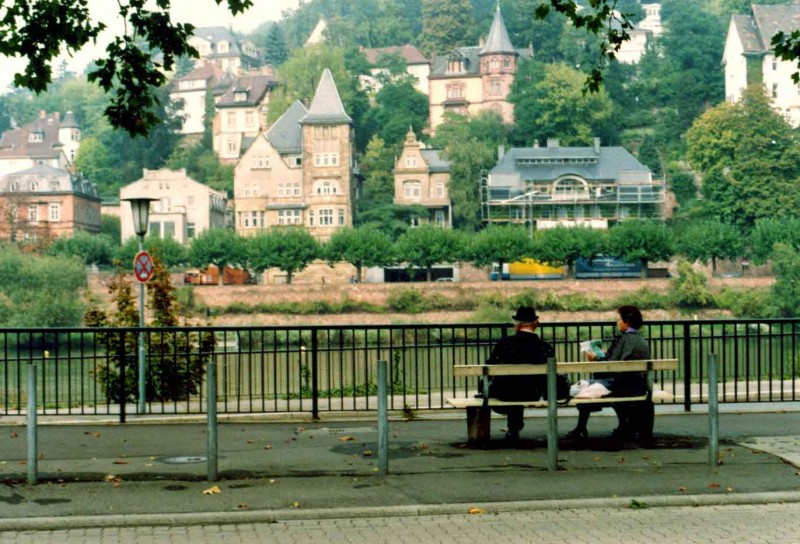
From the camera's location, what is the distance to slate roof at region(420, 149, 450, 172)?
11625cm

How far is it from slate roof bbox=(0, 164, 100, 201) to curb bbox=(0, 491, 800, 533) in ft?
363

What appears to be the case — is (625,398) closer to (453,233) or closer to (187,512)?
(187,512)

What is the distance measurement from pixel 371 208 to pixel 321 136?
783 cm

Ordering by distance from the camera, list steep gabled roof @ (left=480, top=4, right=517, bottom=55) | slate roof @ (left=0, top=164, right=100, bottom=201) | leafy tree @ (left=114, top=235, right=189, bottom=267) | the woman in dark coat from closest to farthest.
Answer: the woman in dark coat < leafy tree @ (left=114, top=235, right=189, bottom=267) < slate roof @ (left=0, top=164, right=100, bottom=201) < steep gabled roof @ (left=480, top=4, right=517, bottom=55)

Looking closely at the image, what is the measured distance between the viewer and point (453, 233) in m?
99.0

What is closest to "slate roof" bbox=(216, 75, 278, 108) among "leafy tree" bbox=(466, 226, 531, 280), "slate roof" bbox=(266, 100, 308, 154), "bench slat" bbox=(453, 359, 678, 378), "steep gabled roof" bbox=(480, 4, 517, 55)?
"slate roof" bbox=(266, 100, 308, 154)

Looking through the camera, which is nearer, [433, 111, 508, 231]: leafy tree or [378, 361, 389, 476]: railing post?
[378, 361, 389, 476]: railing post

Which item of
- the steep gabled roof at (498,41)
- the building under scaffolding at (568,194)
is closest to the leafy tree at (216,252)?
the building under scaffolding at (568,194)

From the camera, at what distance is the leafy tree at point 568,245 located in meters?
95.7

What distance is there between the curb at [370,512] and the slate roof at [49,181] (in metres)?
111

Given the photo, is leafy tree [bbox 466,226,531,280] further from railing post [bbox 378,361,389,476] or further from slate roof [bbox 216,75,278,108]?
railing post [bbox 378,361,389,476]

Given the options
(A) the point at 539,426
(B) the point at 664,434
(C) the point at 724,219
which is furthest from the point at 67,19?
(C) the point at 724,219

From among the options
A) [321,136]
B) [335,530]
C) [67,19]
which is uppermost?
[321,136]

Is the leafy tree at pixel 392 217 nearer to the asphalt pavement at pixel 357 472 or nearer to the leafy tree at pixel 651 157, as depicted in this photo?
the leafy tree at pixel 651 157
